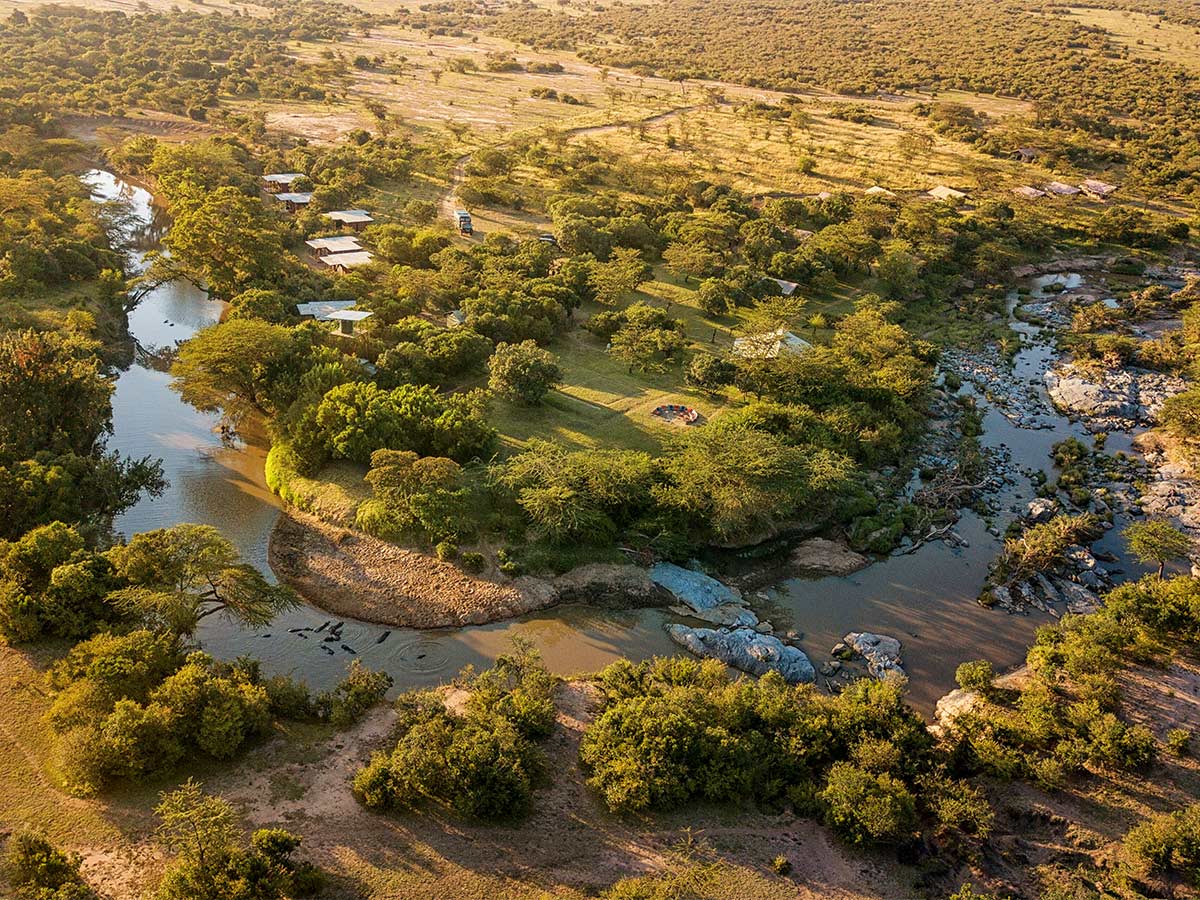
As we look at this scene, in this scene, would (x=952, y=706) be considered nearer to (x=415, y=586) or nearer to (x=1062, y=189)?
(x=415, y=586)

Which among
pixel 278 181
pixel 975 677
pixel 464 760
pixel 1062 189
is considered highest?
pixel 1062 189

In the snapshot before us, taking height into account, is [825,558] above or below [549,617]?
above

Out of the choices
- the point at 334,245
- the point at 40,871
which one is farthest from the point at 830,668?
the point at 334,245

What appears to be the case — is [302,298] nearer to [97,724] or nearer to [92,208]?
[92,208]

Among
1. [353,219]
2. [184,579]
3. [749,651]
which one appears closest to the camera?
[184,579]

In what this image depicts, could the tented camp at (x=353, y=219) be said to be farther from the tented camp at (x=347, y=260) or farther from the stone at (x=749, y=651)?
the stone at (x=749, y=651)

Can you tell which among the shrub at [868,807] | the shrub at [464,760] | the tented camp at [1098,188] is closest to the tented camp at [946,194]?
the tented camp at [1098,188]

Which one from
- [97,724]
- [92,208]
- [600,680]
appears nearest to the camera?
[97,724]

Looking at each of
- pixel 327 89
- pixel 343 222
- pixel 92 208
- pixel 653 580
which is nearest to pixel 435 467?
pixel 653 580
